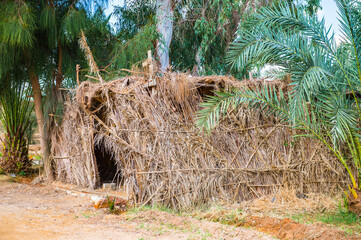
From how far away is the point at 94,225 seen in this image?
515 cm

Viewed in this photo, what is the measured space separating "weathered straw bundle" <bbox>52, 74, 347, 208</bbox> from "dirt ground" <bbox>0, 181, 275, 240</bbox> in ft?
2.27

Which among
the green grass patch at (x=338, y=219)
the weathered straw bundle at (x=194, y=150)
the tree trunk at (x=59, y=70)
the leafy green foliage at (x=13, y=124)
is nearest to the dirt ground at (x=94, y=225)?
the weathered straw bundle at (x=194, y=150)

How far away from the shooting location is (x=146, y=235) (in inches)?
183

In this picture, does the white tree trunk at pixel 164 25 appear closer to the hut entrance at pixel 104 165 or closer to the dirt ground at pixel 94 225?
the hut entrance at pixel 104 165

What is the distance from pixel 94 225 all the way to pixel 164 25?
7313mm

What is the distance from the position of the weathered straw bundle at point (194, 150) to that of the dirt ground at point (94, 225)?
0.69 metres

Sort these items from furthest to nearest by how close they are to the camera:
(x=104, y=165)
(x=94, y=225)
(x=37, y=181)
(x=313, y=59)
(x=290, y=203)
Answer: (x=104, y=165)
(x=37, y=181)
(x=290, y=203)
(x=94, y=225)
(x=313, y=59)

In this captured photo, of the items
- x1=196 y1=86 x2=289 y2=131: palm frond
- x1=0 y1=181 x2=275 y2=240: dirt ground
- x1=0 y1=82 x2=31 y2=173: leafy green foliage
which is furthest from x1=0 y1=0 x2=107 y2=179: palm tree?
x1=196 y1=86 x2=289 y2=131: palm frond

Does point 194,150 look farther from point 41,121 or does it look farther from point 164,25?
point 41,121

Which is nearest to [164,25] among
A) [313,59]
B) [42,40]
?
[42,40]

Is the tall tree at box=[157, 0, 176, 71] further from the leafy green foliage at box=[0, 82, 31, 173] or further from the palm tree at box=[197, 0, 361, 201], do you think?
the palm tree at box=[197, 0, 361, 201]

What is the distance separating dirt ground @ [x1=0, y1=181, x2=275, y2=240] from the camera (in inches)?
179

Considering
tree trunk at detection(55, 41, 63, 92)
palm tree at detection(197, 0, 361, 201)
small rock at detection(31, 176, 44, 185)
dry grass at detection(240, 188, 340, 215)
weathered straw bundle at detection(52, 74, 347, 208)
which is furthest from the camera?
tree trunk at detection(55, 41, 63, 92)

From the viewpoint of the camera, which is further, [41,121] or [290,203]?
[41,121]
